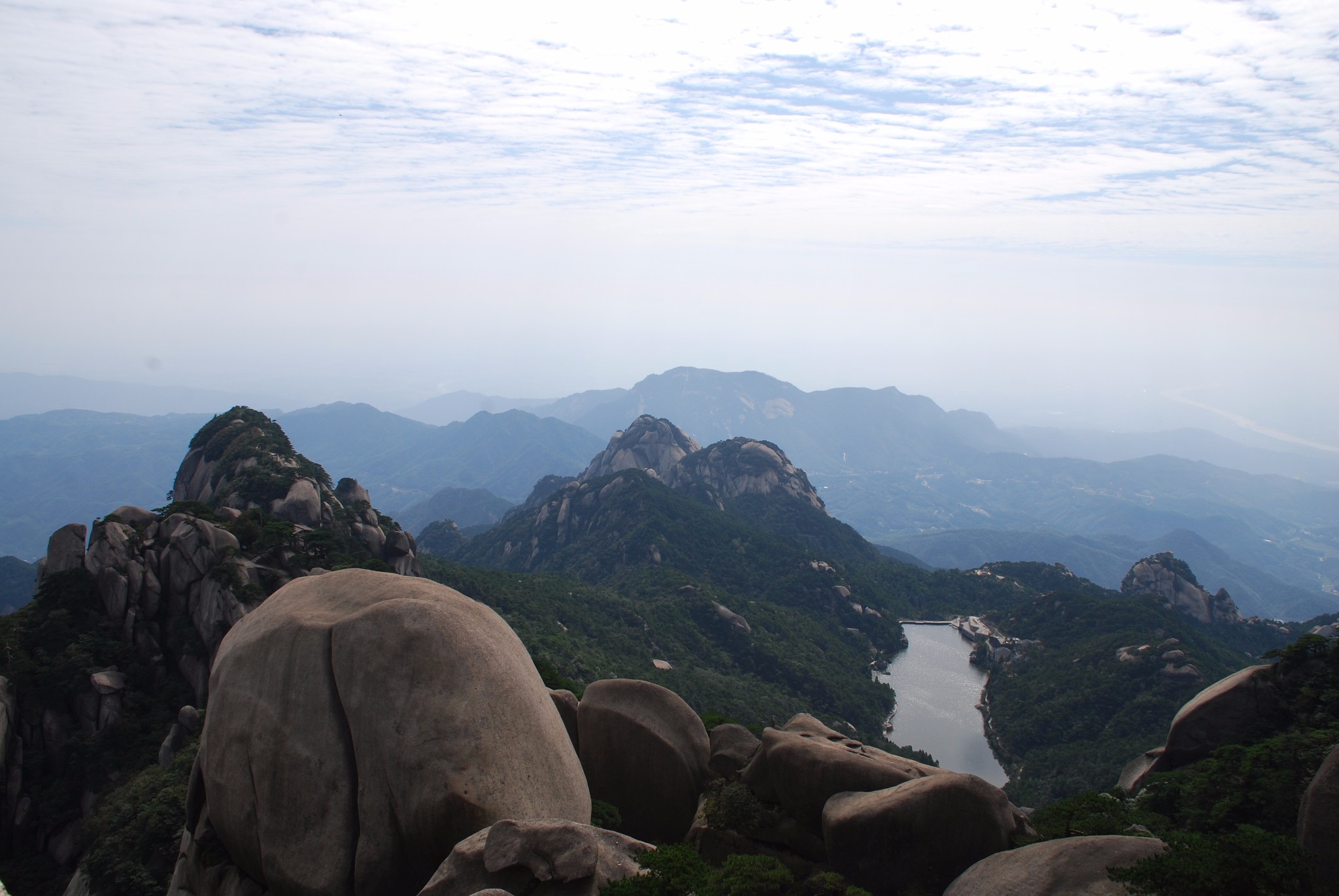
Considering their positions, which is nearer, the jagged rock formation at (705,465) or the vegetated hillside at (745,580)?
the vegetated hillside at (745,580)

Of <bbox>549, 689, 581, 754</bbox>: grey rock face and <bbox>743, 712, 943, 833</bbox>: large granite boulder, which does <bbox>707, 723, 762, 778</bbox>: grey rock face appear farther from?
<bbox>549, 689, 581, 754</bbox>: grey rock face

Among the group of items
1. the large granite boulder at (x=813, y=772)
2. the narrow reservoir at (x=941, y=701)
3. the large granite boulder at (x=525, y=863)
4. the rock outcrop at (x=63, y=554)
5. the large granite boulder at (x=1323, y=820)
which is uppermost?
the large granite boulder at (x=1323, y=820)

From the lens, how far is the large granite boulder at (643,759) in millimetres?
22672

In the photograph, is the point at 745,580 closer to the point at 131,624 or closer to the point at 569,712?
the point at 131,624

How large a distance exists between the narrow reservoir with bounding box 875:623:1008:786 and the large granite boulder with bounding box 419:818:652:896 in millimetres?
51492

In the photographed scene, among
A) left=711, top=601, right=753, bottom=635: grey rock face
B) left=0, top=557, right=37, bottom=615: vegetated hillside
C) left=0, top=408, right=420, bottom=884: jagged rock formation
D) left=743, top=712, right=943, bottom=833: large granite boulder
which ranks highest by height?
left=743, top=712, right=943, bottom=833: large granite boulder

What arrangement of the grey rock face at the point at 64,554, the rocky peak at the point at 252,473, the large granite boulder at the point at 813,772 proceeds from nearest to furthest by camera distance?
the large granite boulder at the point at 813,772
the grey rock face at the point at 64,554
the rocky peak at the point at 252,473

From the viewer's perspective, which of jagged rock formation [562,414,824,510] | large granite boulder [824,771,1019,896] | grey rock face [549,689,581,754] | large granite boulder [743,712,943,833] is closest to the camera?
large granite boulder [824,771,1019,896]

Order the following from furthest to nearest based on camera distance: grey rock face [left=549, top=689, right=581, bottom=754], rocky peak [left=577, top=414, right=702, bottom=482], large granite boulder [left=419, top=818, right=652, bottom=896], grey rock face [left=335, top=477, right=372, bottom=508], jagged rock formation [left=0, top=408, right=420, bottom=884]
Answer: rocky peak [left=577, top=414, right=702, bottom=482] < grey rock face [left=335, top=477, right=372, bottom=508] < jagged rock formation [left=0, top=408, right=420, bottom=884] < grey rock face [left=549, top=689, right=581, bottom=754] < large granite boulder [left=419, top=818, right=652, bottom=896]

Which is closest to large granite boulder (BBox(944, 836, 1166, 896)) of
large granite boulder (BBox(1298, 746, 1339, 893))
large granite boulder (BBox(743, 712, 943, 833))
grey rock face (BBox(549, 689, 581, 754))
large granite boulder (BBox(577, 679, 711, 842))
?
large granite boulder (BBox(1298, 746, 1339, 893))

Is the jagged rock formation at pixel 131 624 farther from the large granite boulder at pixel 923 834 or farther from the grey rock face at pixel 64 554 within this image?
the large granite boulder at pixel 923 834

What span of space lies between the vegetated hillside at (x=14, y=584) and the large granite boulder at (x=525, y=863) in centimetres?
13318

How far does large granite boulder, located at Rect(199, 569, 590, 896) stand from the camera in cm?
1553

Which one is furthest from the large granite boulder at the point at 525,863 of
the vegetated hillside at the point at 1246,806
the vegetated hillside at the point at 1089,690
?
the vegetated hillside at the point at 1089,690
